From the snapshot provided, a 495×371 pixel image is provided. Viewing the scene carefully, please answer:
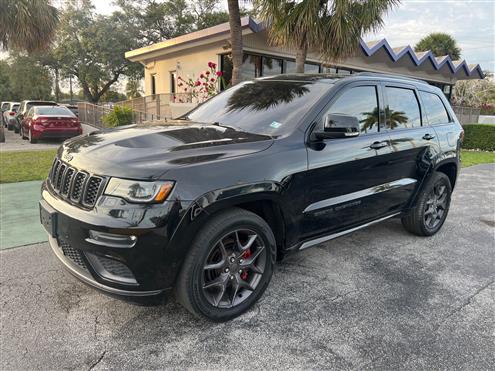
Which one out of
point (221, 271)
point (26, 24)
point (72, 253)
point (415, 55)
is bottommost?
point (221, 271)

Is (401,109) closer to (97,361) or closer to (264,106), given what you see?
(264,106)

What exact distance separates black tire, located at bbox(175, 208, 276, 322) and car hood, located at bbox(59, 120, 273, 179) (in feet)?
1.51

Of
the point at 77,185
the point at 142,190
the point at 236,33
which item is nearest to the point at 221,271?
the point at 142,190

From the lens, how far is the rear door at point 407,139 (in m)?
4.04

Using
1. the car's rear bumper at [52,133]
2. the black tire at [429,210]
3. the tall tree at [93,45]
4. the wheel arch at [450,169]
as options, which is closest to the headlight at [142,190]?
the black tire at [429,210]

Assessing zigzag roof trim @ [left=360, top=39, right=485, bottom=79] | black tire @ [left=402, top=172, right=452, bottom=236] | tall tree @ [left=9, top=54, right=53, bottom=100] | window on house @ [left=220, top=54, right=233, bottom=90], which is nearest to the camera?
black tire @ [left=402, top=172, right=452, bottom=236]

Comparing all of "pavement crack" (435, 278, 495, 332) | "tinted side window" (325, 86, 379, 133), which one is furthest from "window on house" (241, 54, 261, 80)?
"pavement crack" (435, 278, 495, 332)

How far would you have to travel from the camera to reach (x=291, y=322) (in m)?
2.91

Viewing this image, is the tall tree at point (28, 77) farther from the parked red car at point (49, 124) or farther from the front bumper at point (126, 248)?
the front bumper at point (126, 248)

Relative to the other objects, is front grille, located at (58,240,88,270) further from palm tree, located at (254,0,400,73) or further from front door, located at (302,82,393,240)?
palm tree, located at (254,0,400,73)

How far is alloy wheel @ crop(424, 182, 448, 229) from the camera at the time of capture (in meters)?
4.85

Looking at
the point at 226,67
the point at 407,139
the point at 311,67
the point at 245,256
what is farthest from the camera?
the point at 311,67

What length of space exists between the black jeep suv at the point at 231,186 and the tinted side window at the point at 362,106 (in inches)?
0.4

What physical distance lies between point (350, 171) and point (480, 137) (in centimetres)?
1623
